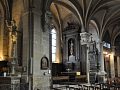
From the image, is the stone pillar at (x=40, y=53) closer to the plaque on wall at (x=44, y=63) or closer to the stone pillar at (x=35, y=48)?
the stone pillar at (x=35, y=48)

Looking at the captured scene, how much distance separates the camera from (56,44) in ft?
70.8

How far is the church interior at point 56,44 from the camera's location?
12.2 meters

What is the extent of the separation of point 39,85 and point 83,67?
810cm

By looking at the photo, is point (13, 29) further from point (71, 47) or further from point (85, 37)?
point (71, 47)

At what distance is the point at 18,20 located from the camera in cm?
1451

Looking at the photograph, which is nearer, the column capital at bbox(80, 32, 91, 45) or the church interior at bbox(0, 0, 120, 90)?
the church interior at bbox(0, 0, 120, 90)

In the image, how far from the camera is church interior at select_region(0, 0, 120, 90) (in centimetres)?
1220

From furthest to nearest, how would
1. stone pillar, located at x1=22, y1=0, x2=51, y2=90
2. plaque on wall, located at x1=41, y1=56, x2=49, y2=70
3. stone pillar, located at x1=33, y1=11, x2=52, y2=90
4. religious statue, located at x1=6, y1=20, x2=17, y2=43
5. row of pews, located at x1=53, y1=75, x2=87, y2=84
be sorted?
row of pews, located at x1=53, y1=75, x2=87, y2=84 → religious statue, located at x1=6, y1=20, x2=17, y2=43 → plaque on wall, located at x1=41, y1=56, x2=49, y2=70 → stone pillar, located at x1=33, y1=11, x2=52, y2=90 → stone pillar, located at x1=22, y1=0, x2=51, y2=90

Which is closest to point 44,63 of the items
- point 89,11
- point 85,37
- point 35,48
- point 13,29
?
point 35,48

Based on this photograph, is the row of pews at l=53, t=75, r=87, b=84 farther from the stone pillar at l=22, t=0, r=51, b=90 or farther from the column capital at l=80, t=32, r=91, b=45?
the stone pillar at l=22, t=0, r=51, b=90

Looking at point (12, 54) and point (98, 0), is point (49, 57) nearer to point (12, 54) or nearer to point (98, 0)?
point (12, 54)

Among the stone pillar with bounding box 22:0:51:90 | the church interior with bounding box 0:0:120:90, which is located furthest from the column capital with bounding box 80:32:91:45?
the stone pillar with bounding box 22:0:51:90

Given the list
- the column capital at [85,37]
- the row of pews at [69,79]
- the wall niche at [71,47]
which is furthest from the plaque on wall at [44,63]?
the wall niche at [71,47]

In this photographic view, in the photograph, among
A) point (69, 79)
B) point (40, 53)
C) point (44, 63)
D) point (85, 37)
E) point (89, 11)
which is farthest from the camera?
point (85, 37)
